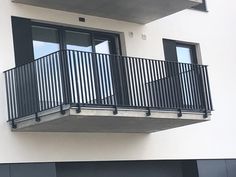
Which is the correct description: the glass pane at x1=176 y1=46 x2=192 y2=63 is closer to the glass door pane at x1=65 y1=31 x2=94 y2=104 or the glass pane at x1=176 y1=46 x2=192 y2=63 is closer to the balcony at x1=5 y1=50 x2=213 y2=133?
the balcony at x1=5 y1=50 x2=213 y2=133

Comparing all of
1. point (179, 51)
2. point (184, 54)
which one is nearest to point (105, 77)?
point (179, 51)

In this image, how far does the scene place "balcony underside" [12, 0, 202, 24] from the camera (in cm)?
1377

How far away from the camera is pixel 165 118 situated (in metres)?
13.4

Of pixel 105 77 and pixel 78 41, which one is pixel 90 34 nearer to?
pixel 78 41

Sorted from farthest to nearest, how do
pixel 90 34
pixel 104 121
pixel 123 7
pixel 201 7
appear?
pixel 201 7 < pixel 90 34 < pixel 123 7 < pixel 104 121

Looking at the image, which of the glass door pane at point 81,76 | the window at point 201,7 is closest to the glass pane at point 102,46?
the glass door pane at point 81,76

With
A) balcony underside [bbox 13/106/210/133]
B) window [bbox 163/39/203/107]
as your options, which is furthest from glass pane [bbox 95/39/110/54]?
balcony underside [bbox 13/106/210/133]

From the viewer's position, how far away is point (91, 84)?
480 inches

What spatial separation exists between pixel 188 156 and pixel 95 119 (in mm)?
4447

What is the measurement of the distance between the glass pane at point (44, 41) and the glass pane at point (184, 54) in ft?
14.2

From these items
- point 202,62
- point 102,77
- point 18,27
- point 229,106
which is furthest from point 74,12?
point 229,106

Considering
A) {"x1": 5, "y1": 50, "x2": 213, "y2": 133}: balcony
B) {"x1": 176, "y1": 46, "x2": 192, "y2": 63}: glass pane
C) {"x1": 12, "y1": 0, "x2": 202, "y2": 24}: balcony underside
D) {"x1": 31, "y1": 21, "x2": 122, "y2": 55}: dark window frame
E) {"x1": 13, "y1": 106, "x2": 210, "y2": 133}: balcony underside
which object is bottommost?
{"x1": 13, "y1": 106, "x2": 210, "y2": 133}: balcony underside

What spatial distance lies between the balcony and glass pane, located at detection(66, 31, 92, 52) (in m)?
1.55

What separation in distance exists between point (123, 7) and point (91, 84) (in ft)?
9.98
